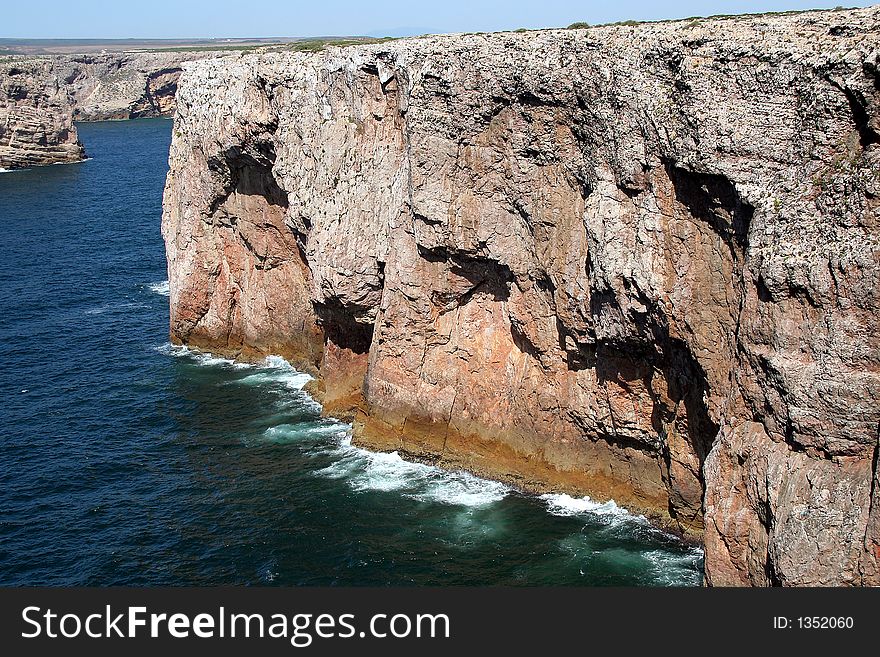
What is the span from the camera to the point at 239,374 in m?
71.6

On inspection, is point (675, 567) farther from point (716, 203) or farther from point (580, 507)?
point (716, 203)

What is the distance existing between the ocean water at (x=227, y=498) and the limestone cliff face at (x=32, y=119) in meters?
108

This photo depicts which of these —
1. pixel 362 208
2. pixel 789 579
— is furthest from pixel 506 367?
pixel 789 579

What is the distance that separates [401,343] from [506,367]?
692 cm

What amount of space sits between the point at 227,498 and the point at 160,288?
47.9 m

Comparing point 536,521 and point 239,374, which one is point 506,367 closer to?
point 536,521

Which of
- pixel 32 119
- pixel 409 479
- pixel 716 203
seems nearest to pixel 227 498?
pixel 409 479

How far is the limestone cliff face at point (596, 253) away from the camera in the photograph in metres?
36.1

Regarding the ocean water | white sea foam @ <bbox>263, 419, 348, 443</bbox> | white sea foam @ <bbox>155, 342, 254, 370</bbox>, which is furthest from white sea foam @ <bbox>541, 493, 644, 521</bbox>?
white sea foam @ <bbox>155, 342, 254, 370</bbox>

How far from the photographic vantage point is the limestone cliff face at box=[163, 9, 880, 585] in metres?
36.1

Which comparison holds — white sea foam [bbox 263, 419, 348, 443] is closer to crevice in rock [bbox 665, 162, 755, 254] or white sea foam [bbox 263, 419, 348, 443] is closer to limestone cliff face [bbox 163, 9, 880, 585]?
limestone cliff face [bbox 163, 9, 880, 585]

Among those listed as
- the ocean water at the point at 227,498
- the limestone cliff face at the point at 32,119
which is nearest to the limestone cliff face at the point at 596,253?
the ocean water at the point at 227,498

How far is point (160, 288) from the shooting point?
95562 millimetres

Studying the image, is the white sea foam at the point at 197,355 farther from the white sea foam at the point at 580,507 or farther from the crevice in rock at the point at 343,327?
the white sea foam at the point at 580,507
